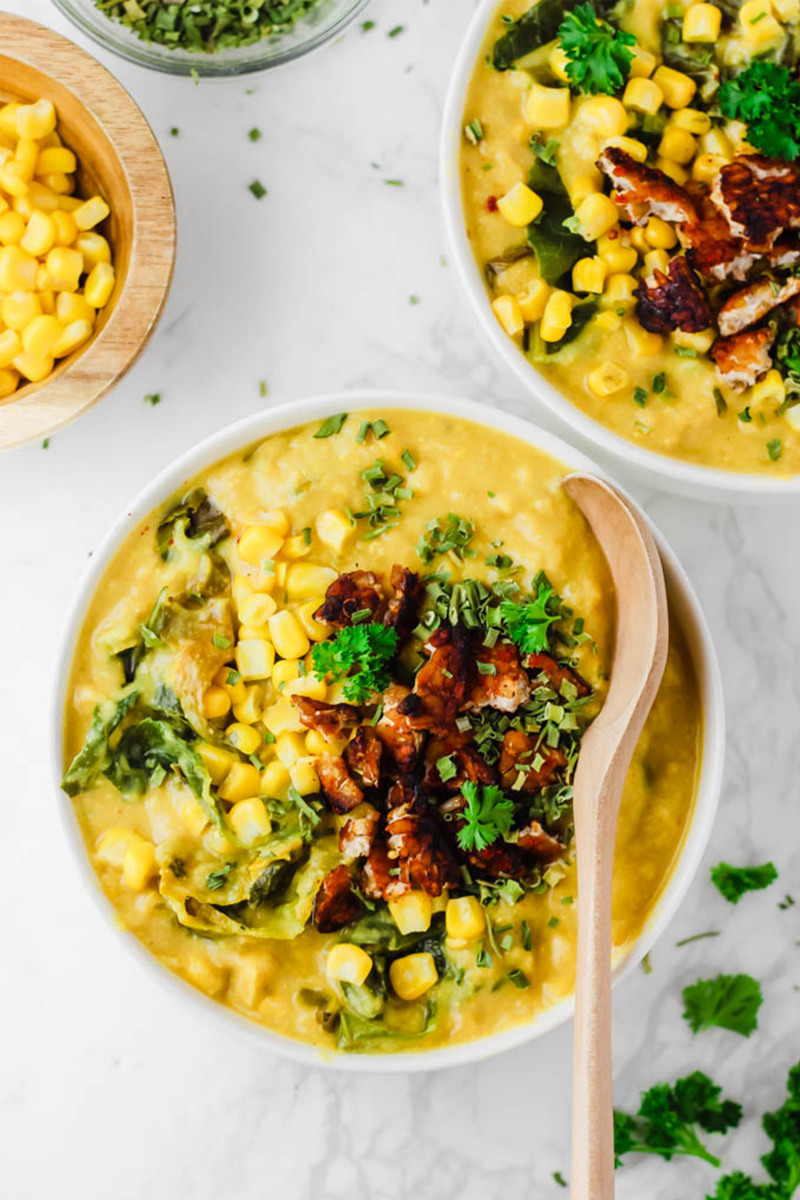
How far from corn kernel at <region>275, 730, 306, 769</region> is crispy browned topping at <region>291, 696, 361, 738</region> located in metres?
0.07

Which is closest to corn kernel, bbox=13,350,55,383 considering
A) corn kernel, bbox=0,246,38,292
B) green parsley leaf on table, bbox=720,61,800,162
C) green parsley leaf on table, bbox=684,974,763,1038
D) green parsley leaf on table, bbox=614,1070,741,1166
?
corn kernel, bbox=0,246,38,292

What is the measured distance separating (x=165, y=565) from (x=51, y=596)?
73 centimetres

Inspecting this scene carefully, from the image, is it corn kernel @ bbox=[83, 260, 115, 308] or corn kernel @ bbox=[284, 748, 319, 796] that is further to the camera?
corn kernel @ bbox=[83, 260, 115, 308]

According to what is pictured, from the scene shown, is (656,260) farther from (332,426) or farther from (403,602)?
(403,602)

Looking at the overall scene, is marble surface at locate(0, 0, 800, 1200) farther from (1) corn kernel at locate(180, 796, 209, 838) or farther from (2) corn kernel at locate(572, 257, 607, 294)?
(1) corn kernel at locate(180, 796, 209, 838)

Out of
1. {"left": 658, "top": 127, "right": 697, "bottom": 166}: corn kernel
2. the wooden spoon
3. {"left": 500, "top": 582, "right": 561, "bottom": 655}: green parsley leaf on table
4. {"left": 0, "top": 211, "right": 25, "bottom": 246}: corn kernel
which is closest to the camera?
the wooden spoon

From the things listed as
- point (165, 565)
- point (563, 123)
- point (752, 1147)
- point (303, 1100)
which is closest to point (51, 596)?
point (165, 565)

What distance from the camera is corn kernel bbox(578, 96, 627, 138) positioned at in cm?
349

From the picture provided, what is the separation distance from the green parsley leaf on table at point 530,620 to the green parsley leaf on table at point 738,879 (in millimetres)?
1166

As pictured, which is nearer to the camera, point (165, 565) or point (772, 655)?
point (165, 565)

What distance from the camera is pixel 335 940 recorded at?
11.1 ft

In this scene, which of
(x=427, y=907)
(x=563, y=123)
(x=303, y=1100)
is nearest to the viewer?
(x=427, y=907)

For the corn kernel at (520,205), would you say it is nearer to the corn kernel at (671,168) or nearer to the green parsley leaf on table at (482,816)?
the corn kernel at (671,168)

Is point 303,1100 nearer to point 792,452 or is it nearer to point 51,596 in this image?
point 51,596
